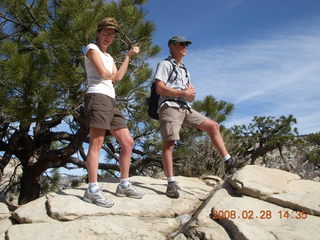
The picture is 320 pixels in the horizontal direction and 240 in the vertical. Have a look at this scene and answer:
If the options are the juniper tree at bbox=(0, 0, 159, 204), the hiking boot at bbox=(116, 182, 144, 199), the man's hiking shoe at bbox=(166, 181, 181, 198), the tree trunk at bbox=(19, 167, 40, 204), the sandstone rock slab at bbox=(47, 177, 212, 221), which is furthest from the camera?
the tree trunk at bbox=(19, 167, 40, 204)

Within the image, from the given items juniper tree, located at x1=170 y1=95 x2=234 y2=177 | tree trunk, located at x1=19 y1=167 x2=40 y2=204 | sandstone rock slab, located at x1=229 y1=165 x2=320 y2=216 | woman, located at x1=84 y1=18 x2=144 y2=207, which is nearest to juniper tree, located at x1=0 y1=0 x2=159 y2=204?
tree trunk, located at x1=19 y1=167 x2=40 y2=204

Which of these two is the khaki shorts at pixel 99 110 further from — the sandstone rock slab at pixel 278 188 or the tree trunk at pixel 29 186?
the tree trunk at pixel 29 186

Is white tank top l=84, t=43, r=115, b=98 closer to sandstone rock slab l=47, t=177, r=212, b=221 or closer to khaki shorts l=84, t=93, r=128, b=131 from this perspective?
khaki shorts l=84, t=93, r=128, b=131

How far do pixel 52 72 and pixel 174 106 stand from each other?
8.82ft

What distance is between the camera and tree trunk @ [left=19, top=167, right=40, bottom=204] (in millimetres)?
5994

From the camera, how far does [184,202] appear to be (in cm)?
Answer: 294

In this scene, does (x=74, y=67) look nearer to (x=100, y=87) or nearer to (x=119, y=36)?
(x=119, y=36)

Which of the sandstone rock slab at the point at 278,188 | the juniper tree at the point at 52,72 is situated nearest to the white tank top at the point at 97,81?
the sandstone rock slab at the point at 278,188

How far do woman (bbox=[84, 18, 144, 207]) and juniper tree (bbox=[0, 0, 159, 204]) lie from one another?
2028 millimetres

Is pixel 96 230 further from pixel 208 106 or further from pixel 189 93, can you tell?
pixel 208 106

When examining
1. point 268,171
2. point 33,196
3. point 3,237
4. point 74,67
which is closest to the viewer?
point 3,237

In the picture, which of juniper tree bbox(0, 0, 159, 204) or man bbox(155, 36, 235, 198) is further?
juniper tree bbox(0, 0, 159, 204)

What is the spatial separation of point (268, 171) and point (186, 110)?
3.57ft

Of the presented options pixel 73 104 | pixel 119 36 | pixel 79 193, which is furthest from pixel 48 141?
pixel 79 193
